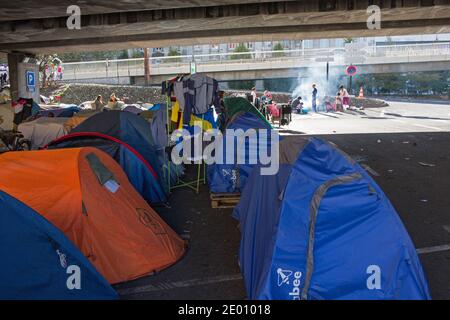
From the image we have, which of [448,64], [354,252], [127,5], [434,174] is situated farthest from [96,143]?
[448,64]

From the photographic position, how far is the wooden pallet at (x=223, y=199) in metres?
7.41

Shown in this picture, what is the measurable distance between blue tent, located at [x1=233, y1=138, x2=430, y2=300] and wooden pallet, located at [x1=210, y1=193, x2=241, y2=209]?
3.34 m

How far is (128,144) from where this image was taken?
290 inches

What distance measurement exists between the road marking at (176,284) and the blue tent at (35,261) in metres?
0.54

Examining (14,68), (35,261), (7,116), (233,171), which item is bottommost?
(35,261)

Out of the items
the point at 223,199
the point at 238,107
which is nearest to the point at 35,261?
the point at 223,199

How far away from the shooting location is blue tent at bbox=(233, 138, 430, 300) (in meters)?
3.71

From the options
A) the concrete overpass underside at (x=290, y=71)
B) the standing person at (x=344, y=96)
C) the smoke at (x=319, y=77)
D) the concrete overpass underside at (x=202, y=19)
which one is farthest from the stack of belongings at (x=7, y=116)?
the smoke at (x=319, y=77)

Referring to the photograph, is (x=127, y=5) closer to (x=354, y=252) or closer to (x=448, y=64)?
(x=354, y=252)

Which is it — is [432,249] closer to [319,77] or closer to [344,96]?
[344,96]

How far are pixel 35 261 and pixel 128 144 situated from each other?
3.70 metres

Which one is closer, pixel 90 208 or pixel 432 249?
pixel 90 208

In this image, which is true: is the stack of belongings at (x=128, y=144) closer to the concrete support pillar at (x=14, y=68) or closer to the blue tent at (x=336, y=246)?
the blue tent at (x=336, y=246)

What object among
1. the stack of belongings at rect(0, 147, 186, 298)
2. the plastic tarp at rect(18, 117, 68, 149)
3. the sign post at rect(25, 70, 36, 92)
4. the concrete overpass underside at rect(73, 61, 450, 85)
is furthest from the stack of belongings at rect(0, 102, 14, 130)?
the concrete overpass underside at rect(73, 61, 450, 85)
